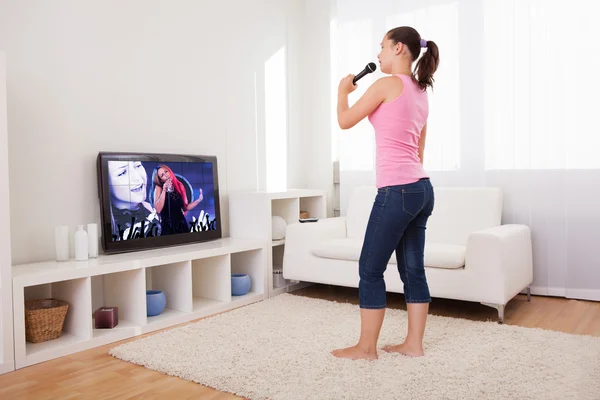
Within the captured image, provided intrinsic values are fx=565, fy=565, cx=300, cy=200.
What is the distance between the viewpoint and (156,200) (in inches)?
131

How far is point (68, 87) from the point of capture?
3.00 metres

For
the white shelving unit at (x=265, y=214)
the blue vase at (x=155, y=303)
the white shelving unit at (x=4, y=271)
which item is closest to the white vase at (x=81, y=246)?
the blue vase at (x=155, y=303)

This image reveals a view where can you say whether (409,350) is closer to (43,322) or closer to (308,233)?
(308,233)

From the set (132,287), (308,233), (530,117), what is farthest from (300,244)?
(530,117)

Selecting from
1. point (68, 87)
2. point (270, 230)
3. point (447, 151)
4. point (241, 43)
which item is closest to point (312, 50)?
point (241, 43)

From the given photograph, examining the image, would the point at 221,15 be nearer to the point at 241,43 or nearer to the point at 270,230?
the point at 241,43

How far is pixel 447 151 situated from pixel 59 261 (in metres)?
2.62

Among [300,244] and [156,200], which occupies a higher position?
[156,200]

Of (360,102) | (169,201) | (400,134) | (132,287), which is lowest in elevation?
(132,287)

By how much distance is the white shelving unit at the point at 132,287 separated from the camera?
253cm

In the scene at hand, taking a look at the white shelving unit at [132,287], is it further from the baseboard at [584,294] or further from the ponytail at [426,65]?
the baseboard at [584,294]

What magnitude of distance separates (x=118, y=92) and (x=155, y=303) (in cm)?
122

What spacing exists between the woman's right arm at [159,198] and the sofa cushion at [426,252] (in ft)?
3.25

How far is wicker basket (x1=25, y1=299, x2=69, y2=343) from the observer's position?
8.42ft
